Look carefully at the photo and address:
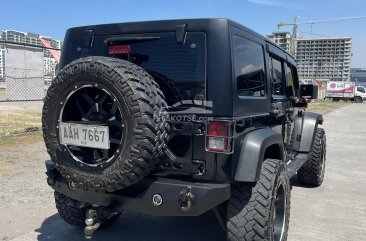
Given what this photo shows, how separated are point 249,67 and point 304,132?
8.05 feet

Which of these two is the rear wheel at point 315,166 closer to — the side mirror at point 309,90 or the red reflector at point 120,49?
the side mirror at point 309,90

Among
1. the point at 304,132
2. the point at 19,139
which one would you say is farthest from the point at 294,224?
the point at 19,139

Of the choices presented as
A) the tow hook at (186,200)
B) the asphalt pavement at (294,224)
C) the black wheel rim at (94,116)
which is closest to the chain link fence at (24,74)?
the asphalt pavement at (294,224)

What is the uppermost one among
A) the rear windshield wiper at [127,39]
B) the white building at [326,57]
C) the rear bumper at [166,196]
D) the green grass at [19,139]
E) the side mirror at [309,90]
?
the white building at [326,57]

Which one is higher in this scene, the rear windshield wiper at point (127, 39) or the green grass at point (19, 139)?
the rear windshield wiper at point (127, 39)

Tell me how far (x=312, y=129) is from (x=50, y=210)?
12.0 ft

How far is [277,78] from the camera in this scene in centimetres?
446

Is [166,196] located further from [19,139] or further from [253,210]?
[19,139]

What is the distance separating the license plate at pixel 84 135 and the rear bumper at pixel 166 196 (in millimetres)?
413

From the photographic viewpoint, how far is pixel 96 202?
124 inches

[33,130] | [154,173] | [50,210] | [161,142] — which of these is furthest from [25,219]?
[33,130]

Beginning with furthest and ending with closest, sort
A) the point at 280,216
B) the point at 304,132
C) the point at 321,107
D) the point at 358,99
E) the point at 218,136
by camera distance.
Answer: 1. the point at 358,99
2. the point at 321,107
3. the point at 304,132
4. the point at 280,216
5. the point at 218,136

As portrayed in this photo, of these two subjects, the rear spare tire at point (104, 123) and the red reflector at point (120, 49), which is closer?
the rear spare tire at point (104, 123)

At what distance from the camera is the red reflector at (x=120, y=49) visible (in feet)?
10.9
